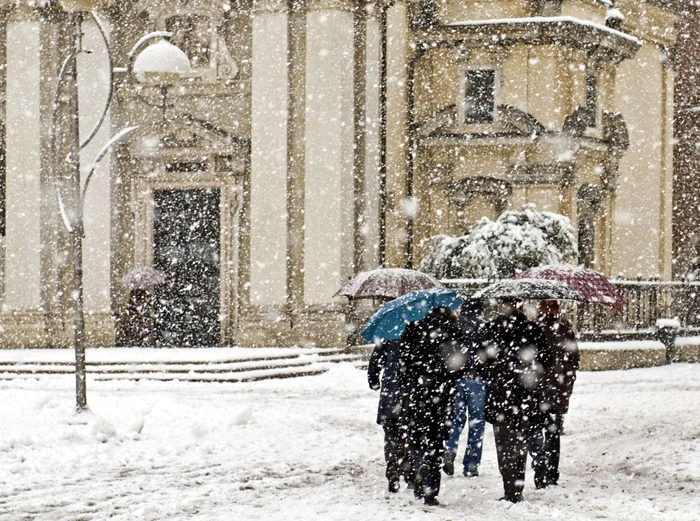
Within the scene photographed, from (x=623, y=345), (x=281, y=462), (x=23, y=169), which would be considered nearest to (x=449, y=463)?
(x=281, y=462)

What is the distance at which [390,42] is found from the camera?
24047mm

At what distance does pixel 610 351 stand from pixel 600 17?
8678 millimetres

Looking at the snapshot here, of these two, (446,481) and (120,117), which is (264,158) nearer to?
(120,117)

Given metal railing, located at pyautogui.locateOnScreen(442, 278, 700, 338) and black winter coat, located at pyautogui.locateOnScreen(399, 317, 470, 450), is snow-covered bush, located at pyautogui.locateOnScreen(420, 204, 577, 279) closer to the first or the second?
metal railing, located at pyautogui.locateOnScreen(442, 278, 700, 338)

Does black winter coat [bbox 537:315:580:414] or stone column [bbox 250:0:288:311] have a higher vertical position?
stone column [bbox 250:0:288:311]

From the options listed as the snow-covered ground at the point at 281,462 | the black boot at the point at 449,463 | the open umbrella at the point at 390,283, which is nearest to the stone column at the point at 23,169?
the snow-covered ground at the point at 281,462

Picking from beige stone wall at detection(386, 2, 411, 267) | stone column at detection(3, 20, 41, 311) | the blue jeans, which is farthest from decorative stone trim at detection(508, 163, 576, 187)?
the blue jeans

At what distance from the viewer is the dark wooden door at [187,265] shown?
23656mm

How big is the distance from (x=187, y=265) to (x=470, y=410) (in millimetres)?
14875

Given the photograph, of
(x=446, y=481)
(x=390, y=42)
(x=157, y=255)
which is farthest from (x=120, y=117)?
(x=446, y=481)

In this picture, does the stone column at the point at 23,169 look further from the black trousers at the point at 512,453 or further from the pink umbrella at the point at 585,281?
the black trousers at the point at 512,453

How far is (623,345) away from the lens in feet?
69.7

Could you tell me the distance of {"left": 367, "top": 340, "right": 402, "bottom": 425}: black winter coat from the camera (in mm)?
8531

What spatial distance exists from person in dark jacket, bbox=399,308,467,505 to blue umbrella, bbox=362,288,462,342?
7 centimetres
